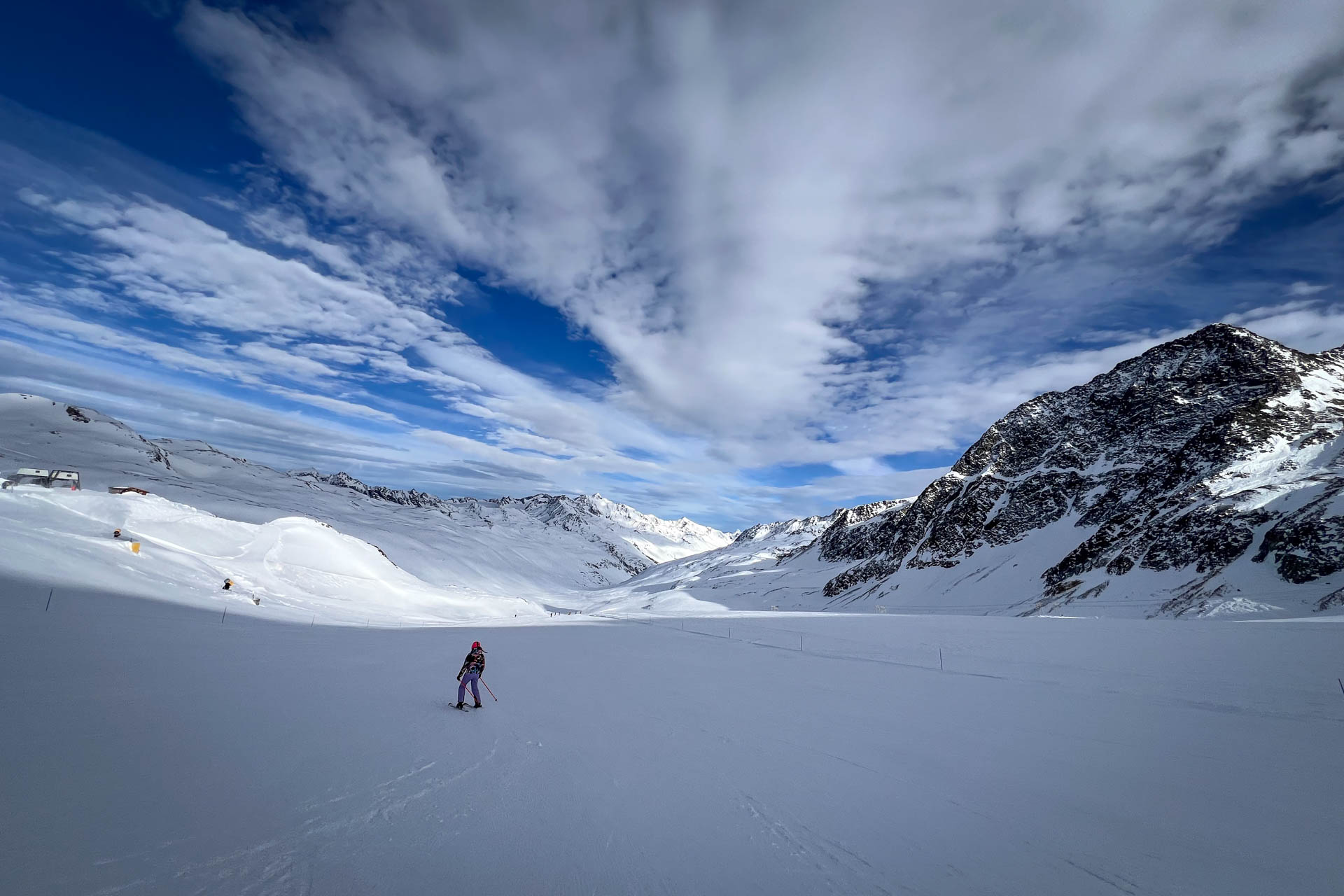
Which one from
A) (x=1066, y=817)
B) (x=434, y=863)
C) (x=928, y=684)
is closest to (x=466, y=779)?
(x=434, y=863)

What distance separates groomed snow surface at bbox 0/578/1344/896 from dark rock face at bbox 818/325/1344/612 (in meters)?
46.8

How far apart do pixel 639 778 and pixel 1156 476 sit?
99.5 meters

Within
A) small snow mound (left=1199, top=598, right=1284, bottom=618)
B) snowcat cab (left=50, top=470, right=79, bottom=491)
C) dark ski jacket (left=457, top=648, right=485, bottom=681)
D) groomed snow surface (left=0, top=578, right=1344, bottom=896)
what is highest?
snowcat cab (left=50, top=470, right=79, bottom=491)

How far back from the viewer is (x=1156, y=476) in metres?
75.8

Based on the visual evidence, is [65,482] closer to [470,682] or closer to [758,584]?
[470,682]

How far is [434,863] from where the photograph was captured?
539 centimetres

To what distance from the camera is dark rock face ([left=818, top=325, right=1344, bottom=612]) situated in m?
50.1

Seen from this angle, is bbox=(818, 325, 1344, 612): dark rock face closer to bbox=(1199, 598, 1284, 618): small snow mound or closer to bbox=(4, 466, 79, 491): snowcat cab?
bbox=(1199, 598, 1284, 618): small snow mound

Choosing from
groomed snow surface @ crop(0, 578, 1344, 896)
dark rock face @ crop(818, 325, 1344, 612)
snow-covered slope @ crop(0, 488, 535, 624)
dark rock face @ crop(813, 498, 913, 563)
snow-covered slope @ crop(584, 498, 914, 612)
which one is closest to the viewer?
groomed snow surface @ crop(0, 578, 1344, 896)

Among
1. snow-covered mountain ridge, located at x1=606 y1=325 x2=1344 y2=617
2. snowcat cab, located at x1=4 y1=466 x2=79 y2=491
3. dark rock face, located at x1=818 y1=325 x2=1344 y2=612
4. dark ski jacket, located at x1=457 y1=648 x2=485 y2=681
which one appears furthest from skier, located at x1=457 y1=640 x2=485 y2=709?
dark rock face, located at x1=818 y1=325 x2=1344 y2=612

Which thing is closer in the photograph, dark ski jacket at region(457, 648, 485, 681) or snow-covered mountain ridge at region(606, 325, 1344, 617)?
dark ski jacket at region(457, 648, 485, 681)

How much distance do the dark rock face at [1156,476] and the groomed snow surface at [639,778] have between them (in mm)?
46843

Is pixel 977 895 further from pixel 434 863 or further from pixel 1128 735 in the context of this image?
pixel 1128 735

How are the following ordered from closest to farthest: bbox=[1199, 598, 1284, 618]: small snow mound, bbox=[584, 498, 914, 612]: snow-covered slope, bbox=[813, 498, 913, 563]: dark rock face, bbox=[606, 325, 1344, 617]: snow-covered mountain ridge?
1. bbox=[1199, 598, 1284, 618]: small snow mound
2. bbox=[606, 325, 1344, 617]: snow-covered mountain ridge
3. bbox=[584, 498, 914, 612]: snow-covered slope
4. bbox=[813, 498, 913, 563]: dark rock face
